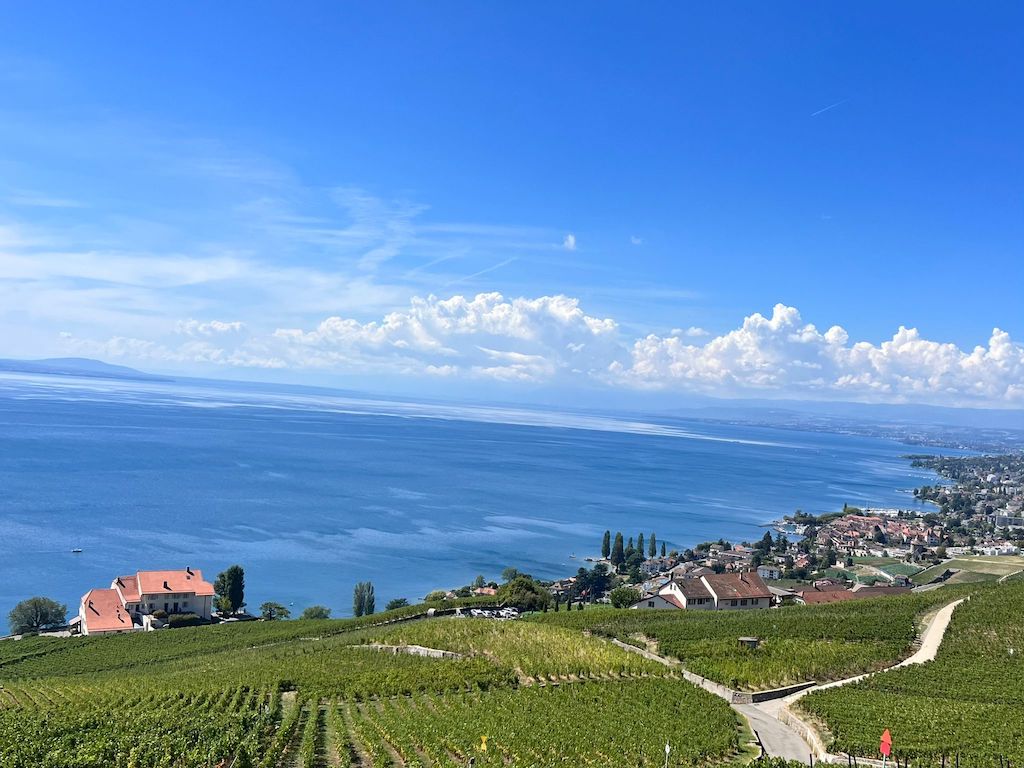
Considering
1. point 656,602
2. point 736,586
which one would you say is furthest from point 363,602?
point 736,586

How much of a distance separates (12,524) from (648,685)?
88.6m

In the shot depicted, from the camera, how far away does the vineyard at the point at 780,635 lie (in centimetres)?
3028

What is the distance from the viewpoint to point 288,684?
27.7 meters

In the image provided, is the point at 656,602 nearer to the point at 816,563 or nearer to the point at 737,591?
the point at 737,591

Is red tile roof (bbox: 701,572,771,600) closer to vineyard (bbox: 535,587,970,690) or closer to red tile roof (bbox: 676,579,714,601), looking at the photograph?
red tile roof (bbox: 676,579,714,601)

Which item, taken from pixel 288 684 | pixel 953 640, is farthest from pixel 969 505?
pixel 288 684

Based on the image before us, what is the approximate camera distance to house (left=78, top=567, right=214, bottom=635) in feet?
179

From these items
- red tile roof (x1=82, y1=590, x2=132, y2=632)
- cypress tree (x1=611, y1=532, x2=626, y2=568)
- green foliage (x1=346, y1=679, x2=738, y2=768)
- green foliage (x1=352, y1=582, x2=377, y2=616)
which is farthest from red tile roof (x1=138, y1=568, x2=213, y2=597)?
cypress tree (x1=611, y1=532, x2=626, y2=568)

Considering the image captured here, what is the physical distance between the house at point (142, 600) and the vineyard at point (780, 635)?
96.8ft

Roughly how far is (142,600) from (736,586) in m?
46.3

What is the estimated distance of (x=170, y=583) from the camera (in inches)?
2275

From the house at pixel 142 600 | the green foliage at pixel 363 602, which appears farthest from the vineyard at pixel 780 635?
the house at pixel 142 600

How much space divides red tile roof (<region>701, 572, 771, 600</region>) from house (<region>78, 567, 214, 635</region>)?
39.8 meters

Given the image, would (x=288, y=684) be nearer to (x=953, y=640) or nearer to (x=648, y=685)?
(x=648, y=685)
